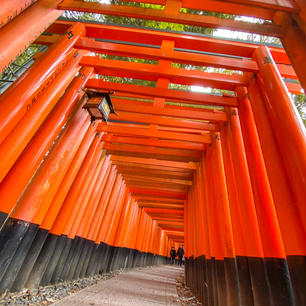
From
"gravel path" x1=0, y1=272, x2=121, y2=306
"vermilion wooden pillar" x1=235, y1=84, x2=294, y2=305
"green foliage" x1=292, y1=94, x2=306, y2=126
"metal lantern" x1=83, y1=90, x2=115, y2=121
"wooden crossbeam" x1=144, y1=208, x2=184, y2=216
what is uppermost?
"green foliage" x1=292, y1=94, x2=306, y2=126

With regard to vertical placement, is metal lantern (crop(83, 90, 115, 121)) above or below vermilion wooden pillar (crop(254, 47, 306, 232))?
above

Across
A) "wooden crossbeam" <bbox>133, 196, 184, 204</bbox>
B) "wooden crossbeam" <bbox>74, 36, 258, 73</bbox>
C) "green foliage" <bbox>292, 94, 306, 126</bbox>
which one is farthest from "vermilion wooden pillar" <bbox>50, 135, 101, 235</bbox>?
"green foliage" <bbox>292, 94, 306, 126</bbox>

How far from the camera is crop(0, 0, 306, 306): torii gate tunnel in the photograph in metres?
2.11

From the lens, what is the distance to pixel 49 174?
10.7ft

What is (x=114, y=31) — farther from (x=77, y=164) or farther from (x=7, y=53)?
(x=77, y=164)

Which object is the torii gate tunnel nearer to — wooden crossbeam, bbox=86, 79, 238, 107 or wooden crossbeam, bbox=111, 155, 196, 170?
wooden crossbeam, bbox=86, 79, 238, 107

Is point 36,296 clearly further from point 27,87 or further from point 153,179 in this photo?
point 153,179

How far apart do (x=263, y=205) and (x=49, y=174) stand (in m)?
3.27

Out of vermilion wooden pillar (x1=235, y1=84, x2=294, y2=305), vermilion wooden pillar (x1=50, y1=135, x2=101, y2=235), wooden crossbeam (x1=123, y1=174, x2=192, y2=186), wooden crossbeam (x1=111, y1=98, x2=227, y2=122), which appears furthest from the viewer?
wooden crossbeam (x1=123, y1=174, x2=192, y2=186)

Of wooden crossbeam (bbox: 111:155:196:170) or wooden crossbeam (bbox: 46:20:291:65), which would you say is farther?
wooden crossbeam (bbox: 111:155:196:170)

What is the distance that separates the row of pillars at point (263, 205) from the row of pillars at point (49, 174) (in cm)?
309

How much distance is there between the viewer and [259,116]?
103 inches

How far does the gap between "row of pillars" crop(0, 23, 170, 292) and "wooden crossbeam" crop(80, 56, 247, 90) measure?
1.76 feet

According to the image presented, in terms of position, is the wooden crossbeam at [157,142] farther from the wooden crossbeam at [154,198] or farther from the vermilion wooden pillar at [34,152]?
the wooden crossbeam at [154,198]
